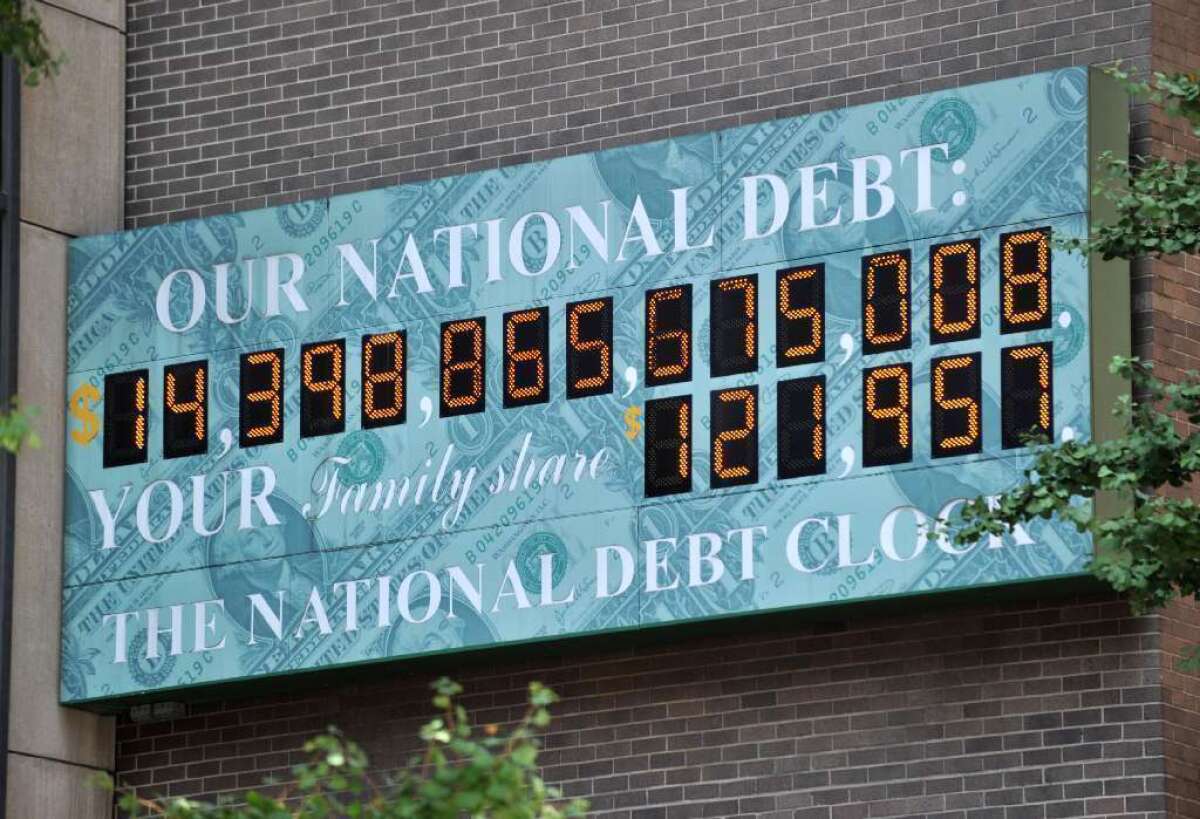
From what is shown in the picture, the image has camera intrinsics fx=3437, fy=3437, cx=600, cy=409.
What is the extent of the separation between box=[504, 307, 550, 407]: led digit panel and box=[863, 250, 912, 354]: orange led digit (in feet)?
6.40

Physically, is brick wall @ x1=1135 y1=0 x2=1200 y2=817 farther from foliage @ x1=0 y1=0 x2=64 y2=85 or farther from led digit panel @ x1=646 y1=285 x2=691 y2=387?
foliage @ x1=0 y1=0 x2=64 y2=85

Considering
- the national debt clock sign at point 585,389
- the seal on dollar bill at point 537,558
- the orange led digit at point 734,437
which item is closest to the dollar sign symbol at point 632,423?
the national debt clock sign at point 585,389

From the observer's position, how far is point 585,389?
18766mm

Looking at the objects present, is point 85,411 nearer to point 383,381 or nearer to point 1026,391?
point 383,381

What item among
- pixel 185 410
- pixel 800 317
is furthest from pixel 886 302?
pixel 185 410

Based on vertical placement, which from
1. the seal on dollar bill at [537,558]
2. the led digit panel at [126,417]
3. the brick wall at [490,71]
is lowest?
the seal on dollar bill at [537,558]

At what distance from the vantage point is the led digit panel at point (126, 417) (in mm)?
20250

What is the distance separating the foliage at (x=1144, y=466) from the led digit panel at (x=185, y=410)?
698 centimetres

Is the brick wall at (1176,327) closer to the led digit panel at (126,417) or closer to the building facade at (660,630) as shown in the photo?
the building facade at (660,630)

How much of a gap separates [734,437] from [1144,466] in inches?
182

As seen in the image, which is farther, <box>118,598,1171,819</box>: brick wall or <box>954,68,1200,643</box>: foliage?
<box>118,598,1171,819</box>: brick wall

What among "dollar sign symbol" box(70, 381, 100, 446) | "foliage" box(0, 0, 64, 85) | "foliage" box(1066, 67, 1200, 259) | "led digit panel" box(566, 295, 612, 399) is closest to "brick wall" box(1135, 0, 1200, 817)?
"led digit panel" box(566, 295, 612, 399)

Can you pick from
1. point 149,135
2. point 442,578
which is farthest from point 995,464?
point 149,135

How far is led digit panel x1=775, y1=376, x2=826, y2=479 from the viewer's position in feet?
59.0
